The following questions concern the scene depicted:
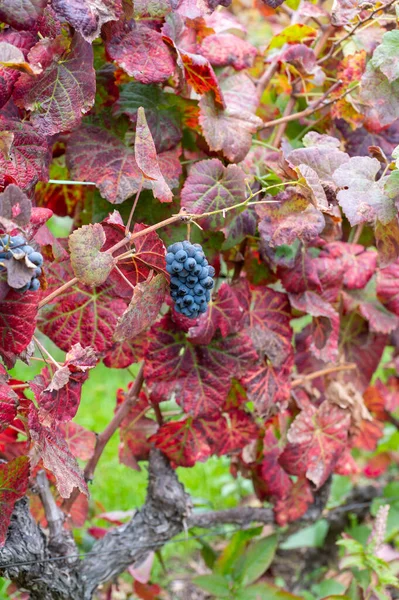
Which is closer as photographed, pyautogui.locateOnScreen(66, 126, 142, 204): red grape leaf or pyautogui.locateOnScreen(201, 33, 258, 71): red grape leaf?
pyautogui.locateOnScreen(66, 126, 142, 204): red grape leaf

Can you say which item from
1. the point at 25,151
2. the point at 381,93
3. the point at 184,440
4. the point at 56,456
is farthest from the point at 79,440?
the point at 381,93

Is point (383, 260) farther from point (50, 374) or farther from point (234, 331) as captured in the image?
point (50, 374)

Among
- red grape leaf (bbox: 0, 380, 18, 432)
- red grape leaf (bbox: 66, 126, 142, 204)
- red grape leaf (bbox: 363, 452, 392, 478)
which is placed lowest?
red grape leaf (bbox: 363, 452, 392, 478)

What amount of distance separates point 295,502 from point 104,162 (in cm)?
96

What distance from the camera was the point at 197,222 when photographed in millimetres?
1127

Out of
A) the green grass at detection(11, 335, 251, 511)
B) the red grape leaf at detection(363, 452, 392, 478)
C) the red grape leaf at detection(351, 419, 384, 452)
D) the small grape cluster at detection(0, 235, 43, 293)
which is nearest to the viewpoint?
the small grape cluster at detection(0, 235, 43, 293)

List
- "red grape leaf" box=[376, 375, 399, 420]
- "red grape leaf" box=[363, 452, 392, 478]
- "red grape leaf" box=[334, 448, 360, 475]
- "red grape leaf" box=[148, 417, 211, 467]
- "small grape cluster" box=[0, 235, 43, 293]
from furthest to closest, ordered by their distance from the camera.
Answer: "red grape leaf" box=[363, 452, 392, 478], "red grape leaf" box=[376, 375, 399, 420], "red grape leaf" box=[334, 448, 360, 475], "red grape leaf" box=[148, 417, 211, 467], "small grape cluster" box=[0, 235, 43, 293]

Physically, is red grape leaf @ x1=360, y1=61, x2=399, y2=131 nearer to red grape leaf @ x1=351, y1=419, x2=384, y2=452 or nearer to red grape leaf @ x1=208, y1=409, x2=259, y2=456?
red grape leaf @ x1=208, y1=409, x2=259, y2=456

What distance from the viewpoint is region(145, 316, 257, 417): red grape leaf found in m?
1.19

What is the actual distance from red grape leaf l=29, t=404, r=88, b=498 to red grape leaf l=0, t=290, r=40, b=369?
0.10 meters

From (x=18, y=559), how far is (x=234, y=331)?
1.81 ft

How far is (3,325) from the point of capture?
2.86 ft

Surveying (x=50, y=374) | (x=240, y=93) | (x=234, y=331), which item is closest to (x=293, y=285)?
(x=234, y=331)

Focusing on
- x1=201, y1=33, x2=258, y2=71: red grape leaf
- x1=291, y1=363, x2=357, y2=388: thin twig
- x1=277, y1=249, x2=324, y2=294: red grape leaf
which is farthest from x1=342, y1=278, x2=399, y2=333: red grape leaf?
x1=201, y1=33, x2=258, y2=71: red grape leaf
